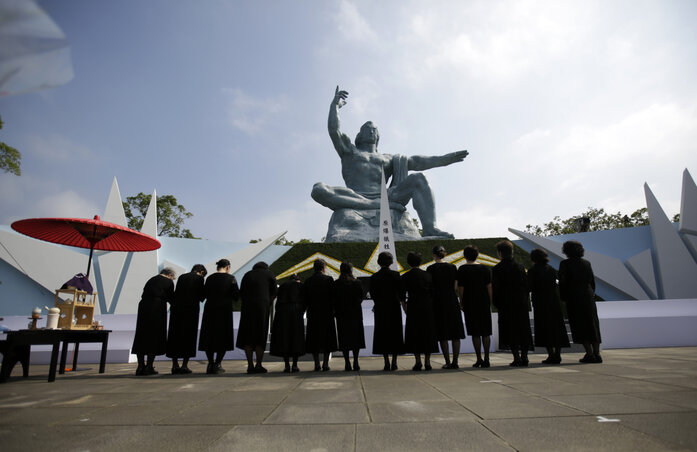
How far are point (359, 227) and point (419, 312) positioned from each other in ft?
42.1

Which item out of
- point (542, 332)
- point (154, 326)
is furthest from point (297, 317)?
point (542, 332)

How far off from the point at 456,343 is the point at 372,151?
15.2 meters

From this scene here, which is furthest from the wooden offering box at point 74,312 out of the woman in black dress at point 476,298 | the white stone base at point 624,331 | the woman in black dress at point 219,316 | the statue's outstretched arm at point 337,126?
the statue's outstretched arm at point 337,126

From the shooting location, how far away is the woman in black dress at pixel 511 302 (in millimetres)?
4633

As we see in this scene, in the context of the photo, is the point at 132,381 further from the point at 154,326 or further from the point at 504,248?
the point at 504,248

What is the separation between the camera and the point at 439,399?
2648mm

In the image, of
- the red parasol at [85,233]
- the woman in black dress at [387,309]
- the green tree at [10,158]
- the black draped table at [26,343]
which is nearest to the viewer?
the black draped table at [26,343]

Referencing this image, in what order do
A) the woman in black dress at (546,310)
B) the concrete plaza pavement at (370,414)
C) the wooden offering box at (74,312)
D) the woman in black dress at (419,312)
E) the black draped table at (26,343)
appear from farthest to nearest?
the wooden offering box at (74,312), the woman in black dress at (546,310), the woman in black dress at (419,312), the black draped table at (26,343), the concrete plaza pavement at (370,414)

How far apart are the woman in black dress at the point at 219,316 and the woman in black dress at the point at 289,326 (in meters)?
0.56

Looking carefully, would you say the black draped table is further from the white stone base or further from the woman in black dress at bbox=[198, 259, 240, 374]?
the white stone base

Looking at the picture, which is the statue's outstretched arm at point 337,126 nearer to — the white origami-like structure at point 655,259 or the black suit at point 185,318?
the white origami-like structure at point 655,259

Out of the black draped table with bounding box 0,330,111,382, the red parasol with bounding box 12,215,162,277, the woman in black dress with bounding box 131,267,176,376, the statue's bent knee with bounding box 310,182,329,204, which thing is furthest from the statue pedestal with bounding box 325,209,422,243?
the black draped table with bounding box 0,330,111,382

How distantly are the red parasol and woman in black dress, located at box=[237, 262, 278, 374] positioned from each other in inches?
70.8

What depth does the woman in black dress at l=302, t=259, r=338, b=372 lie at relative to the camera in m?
4.83
